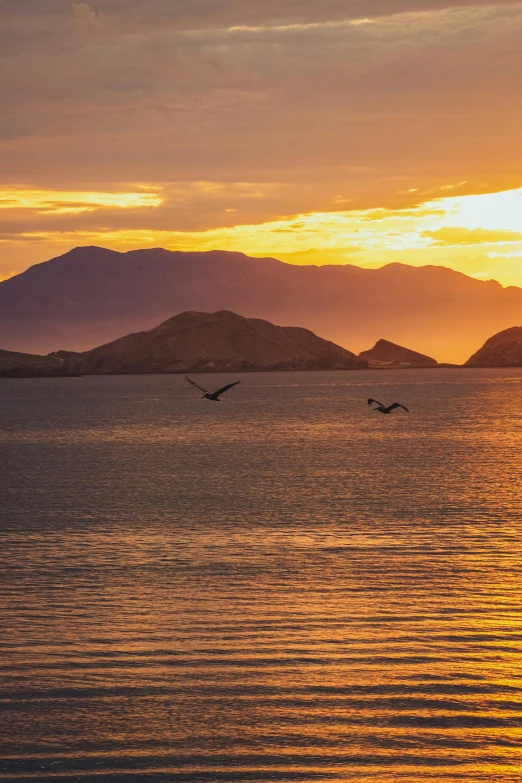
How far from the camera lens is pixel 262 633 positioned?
90.6ft

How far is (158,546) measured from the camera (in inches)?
1677

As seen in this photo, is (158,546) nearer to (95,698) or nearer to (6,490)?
(95,698)

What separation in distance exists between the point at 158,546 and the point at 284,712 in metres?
21.7

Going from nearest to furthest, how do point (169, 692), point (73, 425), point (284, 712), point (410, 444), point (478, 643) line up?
point (284, 712) < point (169, 692) < point (478, 643) < point (410, 444) < point (73, 425)

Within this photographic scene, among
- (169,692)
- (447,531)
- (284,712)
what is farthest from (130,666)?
(447,531)

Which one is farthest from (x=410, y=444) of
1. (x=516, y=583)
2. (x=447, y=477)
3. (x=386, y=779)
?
(x=386, y=779)

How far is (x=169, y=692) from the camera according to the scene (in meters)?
22.9

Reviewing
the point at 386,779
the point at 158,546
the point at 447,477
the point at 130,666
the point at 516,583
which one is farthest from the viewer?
the point at 447,477

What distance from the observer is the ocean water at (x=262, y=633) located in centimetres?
1944

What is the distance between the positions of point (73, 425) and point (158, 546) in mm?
105831

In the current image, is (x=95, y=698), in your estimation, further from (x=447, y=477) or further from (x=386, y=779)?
(x=447, y=477)

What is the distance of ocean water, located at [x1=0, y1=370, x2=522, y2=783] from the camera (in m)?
19.4

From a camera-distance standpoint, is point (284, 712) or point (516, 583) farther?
point (516, 583)

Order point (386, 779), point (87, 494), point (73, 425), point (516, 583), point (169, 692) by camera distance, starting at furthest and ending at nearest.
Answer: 1. point (73, 425)
2. point (87, 494)
3. point (516, 583)
4. point (169, 692)
5. point (386, 779)
